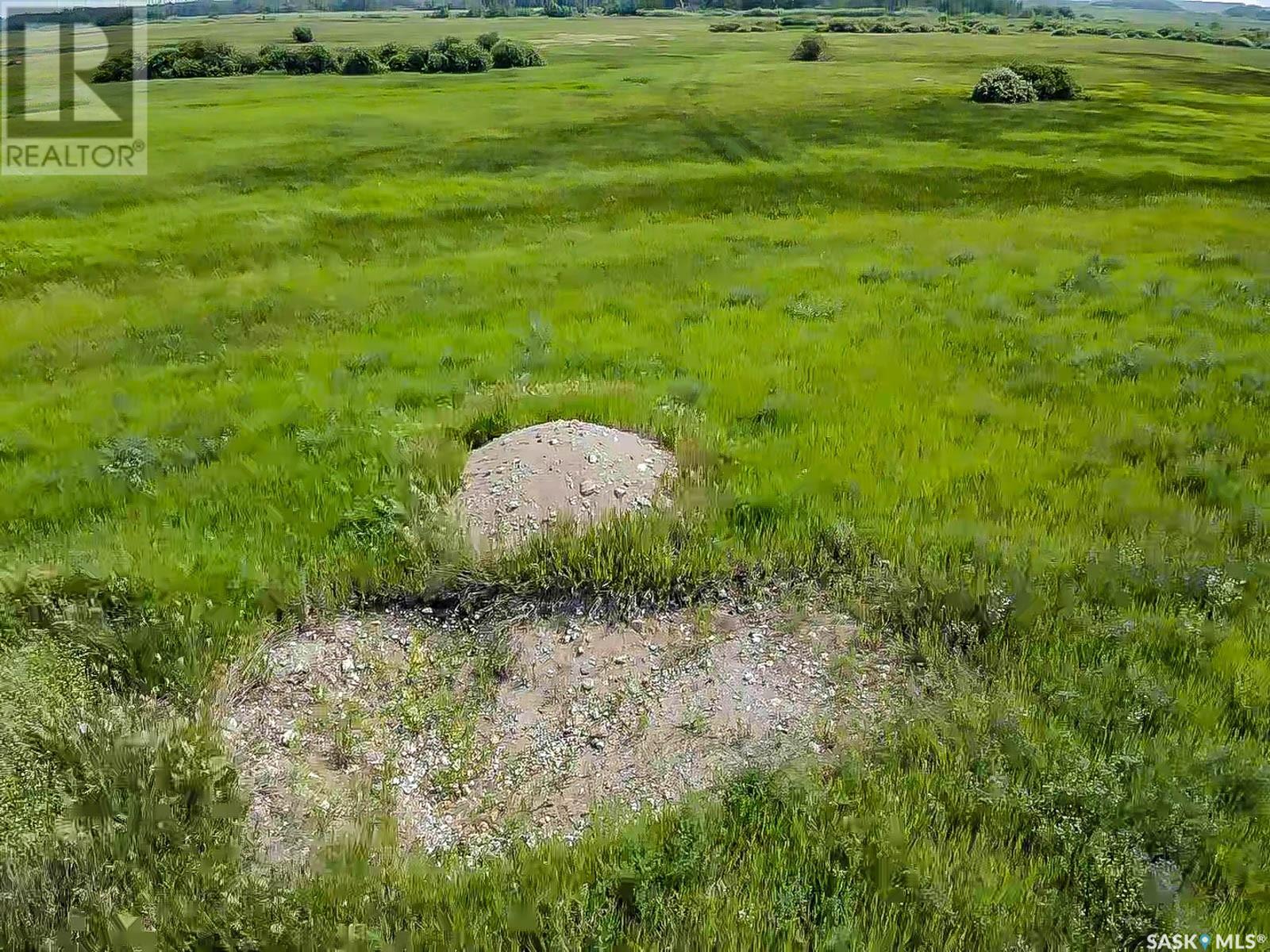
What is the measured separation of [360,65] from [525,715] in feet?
241

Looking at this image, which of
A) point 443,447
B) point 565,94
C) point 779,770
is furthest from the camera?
point 565,94

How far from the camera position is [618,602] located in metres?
6.48

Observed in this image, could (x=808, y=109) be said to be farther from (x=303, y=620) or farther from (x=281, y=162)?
(x=303, y=620)

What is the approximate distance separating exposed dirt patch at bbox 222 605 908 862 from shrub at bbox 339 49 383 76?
7115 centimetres

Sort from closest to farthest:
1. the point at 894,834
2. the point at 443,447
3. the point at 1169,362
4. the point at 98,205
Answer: the point at 894,834 < the point at 443,447 < the point at 1169,362 < the point at 98,205

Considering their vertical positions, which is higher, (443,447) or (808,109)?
(808,109)

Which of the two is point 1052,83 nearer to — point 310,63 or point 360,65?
Result: point 360,65

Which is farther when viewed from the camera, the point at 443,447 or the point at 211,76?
the point at 211,76

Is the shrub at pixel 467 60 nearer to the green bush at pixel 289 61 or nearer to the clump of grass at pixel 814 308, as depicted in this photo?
the green bush at pixel 289 61

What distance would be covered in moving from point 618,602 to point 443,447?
3.15 metres

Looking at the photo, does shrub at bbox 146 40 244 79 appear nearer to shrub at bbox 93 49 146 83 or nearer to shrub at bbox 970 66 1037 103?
shrub at bbox 93 49 146 83

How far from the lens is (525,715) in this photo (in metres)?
5.62

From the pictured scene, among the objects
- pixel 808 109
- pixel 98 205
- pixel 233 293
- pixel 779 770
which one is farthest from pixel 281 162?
pixel 779 770
